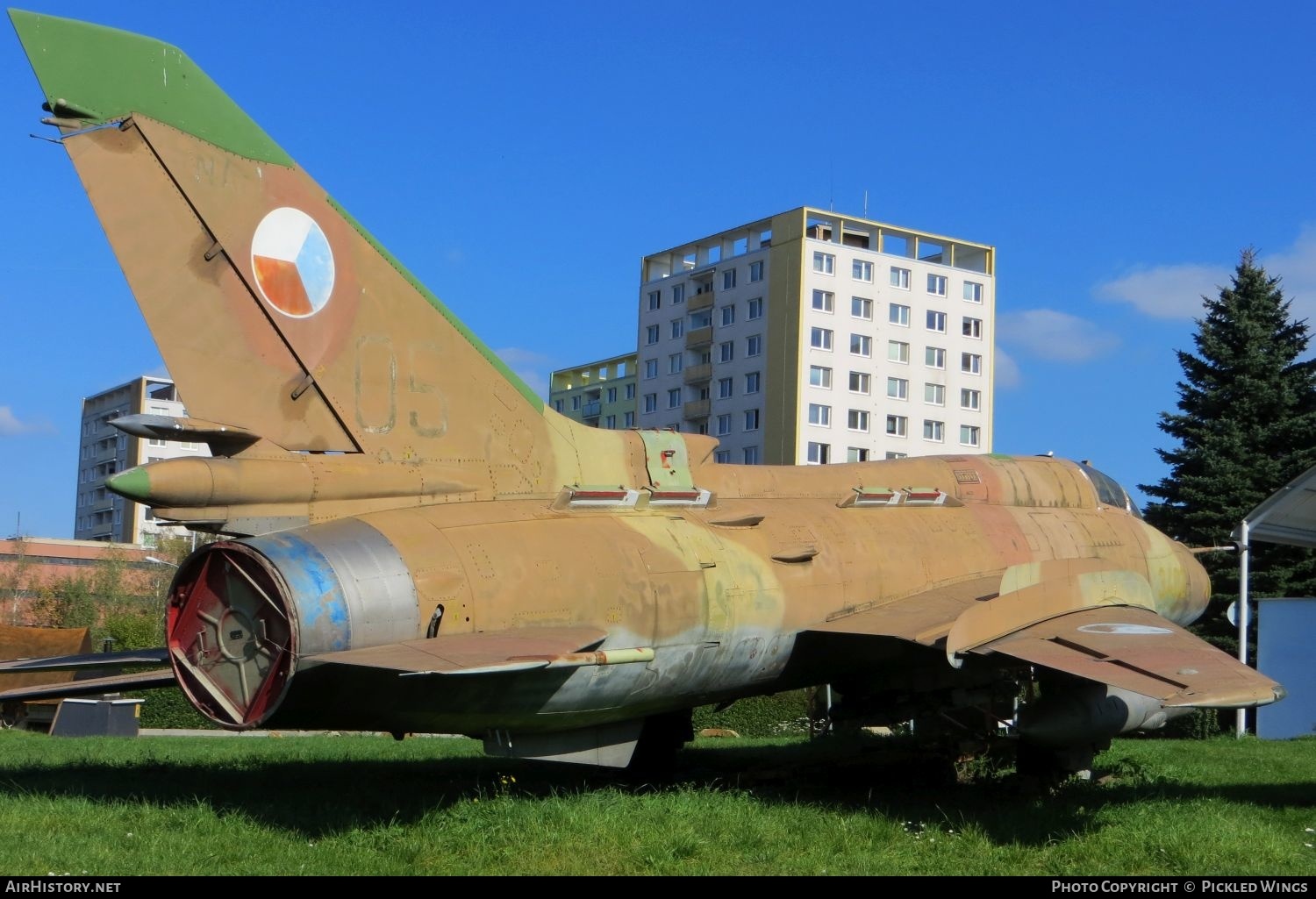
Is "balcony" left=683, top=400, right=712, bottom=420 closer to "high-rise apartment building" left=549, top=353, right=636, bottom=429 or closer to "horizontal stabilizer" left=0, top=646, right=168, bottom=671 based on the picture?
"high-rise apartment building" left=549, top=353, right=636, bottom=429

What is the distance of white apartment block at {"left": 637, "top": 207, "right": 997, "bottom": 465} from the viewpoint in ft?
223

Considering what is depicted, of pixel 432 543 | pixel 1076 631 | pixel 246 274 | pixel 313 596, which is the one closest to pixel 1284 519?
pixel 1076 631

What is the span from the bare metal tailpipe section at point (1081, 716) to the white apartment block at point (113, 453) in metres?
96.8

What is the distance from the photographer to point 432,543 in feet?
31.0

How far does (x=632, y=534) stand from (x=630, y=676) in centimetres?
123

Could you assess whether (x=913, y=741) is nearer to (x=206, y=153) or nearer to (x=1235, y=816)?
(x=1235, y=816)

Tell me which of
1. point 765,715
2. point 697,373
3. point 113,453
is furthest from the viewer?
point 113,453

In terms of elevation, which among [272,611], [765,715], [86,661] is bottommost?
[765,715]

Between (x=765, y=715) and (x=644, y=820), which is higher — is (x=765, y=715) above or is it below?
below

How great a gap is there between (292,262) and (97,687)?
405cm

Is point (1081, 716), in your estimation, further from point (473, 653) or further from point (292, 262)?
point (292, 262)

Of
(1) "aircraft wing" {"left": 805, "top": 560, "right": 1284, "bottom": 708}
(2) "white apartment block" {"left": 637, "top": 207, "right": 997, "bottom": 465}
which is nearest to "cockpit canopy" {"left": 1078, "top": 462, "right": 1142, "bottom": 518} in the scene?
(1) "aircraft wing" {"left": 805, "top": 560, "right": 1284, "bottom": 708}
